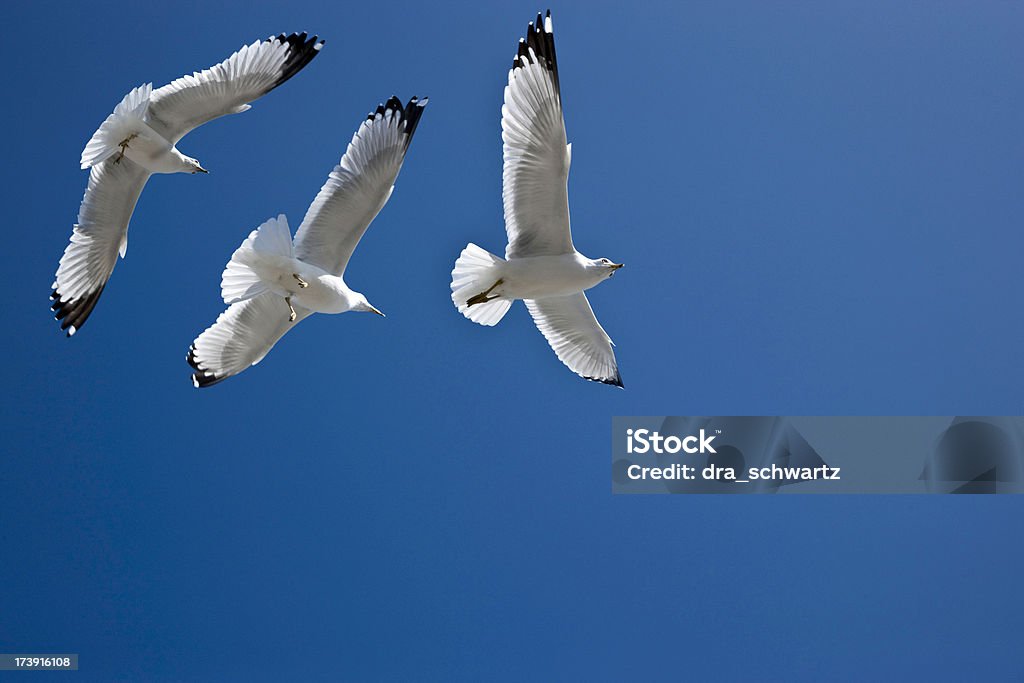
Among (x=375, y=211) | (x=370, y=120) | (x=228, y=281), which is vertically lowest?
(x=228, y=281)

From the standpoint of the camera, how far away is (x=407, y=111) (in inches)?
135

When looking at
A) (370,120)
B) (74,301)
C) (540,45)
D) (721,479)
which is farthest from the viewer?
(721,479)

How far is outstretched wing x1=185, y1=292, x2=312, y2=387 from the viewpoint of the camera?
3.69 meters

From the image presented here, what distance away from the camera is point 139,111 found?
350cm

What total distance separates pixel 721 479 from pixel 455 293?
73.6 inches

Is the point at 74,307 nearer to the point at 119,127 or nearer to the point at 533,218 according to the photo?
the point at 119,127

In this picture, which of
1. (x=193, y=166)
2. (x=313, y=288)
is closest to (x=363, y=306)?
(x=313, y=288)

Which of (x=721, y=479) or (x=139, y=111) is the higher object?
(x=139, y=111)

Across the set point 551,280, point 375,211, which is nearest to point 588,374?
point 551,280

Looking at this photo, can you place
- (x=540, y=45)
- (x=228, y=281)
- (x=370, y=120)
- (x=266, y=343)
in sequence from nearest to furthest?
(x=540, y=45) → (x=228, y=281) → (x=370, y=120) → (x=266, y=343)

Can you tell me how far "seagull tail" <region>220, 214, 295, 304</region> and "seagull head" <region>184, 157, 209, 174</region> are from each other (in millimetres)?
711

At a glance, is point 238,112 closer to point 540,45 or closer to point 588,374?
point 540,45

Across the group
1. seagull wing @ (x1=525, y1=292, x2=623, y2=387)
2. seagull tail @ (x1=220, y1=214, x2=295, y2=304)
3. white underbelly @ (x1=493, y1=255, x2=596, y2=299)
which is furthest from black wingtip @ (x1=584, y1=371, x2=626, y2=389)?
seagull tail @ (x1=220, y1=214, x2=295, y2=304)

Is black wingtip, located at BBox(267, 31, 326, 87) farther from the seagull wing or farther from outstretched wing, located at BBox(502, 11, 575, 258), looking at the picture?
the seagull wing
